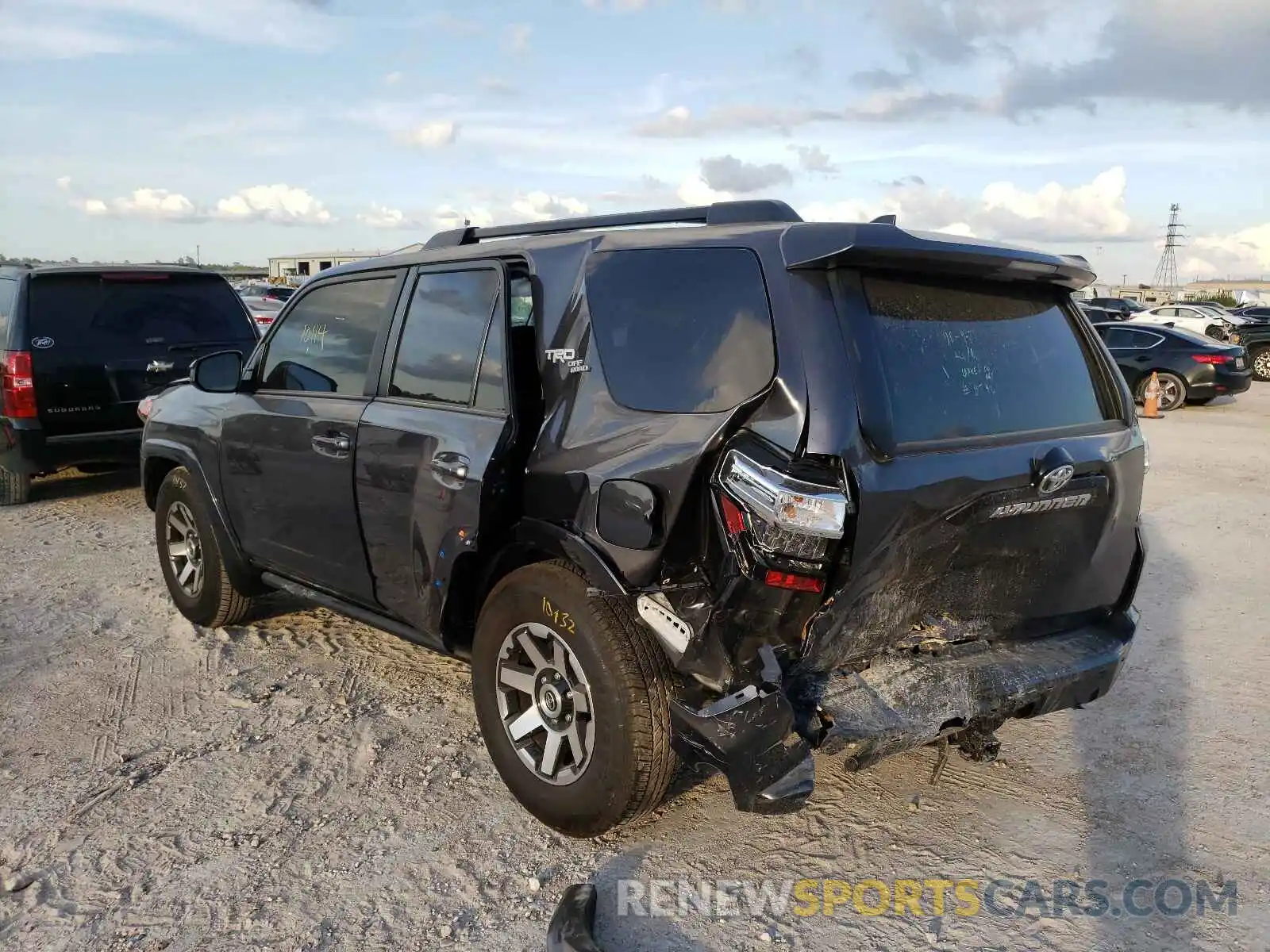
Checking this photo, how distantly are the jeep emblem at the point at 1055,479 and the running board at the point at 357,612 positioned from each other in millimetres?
2093

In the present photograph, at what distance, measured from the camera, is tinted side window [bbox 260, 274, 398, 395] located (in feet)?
13.3

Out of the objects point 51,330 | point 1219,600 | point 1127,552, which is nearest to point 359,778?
point 1127,552

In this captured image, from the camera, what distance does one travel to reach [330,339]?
4285mm

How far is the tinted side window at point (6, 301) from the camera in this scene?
7660mm

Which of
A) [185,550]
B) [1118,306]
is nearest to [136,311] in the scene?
[185,550]

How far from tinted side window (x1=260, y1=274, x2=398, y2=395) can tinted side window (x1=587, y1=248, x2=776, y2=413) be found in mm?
1245

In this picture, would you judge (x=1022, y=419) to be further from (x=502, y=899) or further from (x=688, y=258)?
(x=502, y=899)

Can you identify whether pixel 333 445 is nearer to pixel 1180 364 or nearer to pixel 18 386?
pixel 18 386

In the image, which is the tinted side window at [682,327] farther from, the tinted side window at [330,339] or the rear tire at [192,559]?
the rear tire at [192,559]

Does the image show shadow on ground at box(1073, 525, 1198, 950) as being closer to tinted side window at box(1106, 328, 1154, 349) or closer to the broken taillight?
the broken taillight

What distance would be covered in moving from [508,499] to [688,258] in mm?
975

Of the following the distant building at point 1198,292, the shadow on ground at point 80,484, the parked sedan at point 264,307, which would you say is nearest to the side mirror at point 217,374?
the shadow on ground at point 80,484

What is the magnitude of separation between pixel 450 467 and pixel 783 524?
133 centimetres

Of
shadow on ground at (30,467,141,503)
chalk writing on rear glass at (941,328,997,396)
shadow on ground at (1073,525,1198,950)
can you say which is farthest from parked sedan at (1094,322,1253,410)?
chalk writing on rear glass at (941,328,997,396)
